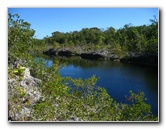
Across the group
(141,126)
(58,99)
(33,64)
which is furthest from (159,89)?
(33,64)

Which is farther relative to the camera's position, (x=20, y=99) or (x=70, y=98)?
(x=70, y=98)

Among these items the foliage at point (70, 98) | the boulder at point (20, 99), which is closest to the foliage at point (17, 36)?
the foliage at point (70, 98)

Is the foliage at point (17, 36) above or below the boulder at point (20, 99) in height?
above

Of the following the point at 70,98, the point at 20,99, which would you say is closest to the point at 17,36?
the point at 20,99

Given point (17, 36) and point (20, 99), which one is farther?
point (17, 36)

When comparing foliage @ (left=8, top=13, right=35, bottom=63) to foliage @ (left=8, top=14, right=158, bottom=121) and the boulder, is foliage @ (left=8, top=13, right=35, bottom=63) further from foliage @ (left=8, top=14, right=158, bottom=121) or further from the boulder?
the boulder

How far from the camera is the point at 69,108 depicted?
12.7 feet

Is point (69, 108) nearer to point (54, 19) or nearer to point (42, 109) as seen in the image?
point (42, 109)

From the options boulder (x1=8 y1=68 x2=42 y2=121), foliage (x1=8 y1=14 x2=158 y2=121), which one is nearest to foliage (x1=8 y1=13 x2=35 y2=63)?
foliage (x1=8 y1=14 x2=158 y2=121)

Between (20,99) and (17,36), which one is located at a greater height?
(17,36)

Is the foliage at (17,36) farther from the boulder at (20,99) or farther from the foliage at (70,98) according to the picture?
the boulder at (20,99)

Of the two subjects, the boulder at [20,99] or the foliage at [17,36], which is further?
the foliage at [17,36]

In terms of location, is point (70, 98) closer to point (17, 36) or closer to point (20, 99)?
point (20, 99)
